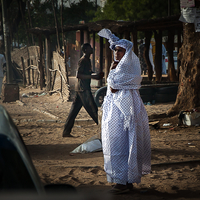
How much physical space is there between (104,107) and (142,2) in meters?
25.5

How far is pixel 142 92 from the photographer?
455 inches

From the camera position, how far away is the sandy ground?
12.8 ft

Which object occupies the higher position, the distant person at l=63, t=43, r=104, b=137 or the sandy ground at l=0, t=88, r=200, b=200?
the distant person at l=63, t=43, r=104, b=137

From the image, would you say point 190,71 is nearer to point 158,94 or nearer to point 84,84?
point 84,84

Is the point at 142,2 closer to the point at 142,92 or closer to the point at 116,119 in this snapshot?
the point at 142,92

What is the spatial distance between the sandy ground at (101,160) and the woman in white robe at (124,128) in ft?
0.93

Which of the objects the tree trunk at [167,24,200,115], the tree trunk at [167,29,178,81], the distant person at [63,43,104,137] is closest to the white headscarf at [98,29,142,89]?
the distant person at [63,43,104,137]

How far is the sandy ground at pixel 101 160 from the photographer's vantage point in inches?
153

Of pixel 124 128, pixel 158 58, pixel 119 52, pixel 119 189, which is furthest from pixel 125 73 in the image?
pixel 158 58

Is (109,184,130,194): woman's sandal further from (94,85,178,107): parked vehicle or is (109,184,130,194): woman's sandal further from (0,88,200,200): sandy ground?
(94,85,178,107): parked vehicle

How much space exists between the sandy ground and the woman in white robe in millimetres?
285

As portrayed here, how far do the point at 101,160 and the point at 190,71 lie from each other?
12.7ft

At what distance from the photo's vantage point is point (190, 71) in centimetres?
775

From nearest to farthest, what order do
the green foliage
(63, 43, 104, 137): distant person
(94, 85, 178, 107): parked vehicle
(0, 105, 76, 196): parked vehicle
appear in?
(0, 105, 76, 196): parked vehicle
(63, 43, 104, 137): distant person
(94, 85, 178, 107): parked vehicle
the green foliage
